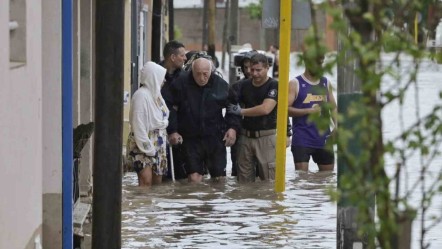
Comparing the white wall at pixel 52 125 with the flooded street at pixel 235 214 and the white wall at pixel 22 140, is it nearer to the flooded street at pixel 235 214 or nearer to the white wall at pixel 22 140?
the white wall at pixel 22 140

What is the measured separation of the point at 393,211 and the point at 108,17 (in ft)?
13.2

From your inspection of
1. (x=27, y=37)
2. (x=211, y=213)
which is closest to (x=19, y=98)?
(x=27, y=37)

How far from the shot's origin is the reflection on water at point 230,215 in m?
11.5

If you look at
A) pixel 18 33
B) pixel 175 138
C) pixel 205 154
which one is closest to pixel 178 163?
pixel 205 154

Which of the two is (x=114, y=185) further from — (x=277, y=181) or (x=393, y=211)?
(x=277, y=181)

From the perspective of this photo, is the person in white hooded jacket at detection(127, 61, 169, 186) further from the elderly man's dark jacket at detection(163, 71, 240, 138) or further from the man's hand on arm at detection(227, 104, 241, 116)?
the man's hand on arm at detection(227, 104, 241, 116)

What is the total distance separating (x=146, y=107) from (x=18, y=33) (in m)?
6.23

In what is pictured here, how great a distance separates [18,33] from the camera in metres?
8.04

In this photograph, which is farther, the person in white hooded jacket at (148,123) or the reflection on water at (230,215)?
the person in white hooded jacket at (148,123)

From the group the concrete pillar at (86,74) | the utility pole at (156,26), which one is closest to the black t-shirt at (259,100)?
the concrete pillar at (86,74)

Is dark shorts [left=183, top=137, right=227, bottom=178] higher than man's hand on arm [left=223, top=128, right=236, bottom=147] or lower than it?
lower

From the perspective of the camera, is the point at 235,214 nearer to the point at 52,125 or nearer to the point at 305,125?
the point at 305,125

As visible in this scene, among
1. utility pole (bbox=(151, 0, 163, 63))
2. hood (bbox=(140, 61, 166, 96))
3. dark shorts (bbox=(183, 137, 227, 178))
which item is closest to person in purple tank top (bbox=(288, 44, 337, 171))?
dark shorts (bbox=(183, 137, 227, 178))

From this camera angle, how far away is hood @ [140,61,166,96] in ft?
46.5
